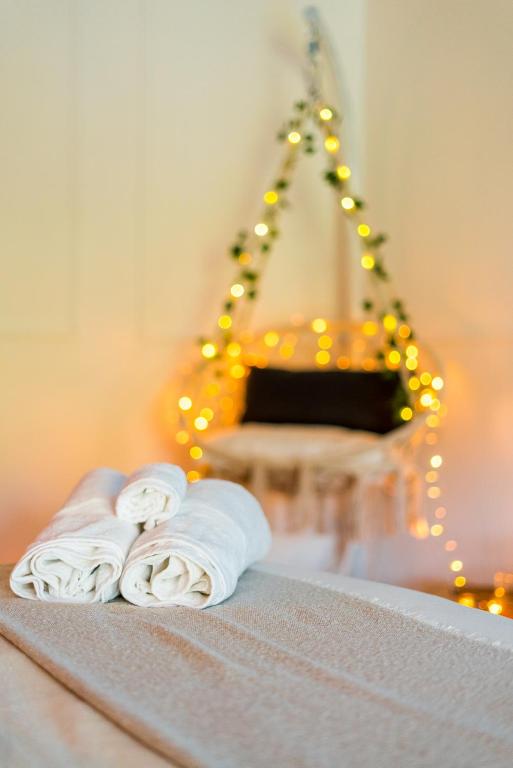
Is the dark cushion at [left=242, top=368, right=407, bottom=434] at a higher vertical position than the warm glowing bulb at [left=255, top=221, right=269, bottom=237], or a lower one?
lower

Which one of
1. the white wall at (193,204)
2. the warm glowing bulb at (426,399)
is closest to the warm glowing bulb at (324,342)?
the white wall at (193,204)

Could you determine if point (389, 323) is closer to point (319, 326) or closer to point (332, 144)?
point (319, 326)

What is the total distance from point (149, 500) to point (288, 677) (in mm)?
626

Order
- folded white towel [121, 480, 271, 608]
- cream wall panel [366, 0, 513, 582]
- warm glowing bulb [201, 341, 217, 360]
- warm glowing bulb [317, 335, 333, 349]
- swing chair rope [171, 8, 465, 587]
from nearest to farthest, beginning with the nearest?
folded white towel [121, 480, 271, 608] < cream wall panel [366, 0, 513, 582] < swing chair rope [171, 8, 465, 587] < warm glowing bulb [201, 341, 217, 360] < warm glowing bulb [317, 335, 333, 349]

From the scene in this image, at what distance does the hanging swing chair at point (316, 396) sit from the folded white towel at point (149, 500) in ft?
4.34

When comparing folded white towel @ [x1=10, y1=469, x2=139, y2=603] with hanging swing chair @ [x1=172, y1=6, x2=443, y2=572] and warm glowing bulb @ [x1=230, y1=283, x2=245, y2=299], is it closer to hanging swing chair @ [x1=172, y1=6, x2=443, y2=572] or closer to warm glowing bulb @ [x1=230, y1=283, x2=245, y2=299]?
hanging swing chair @ [x1=172, y1=6, x2=443, y2=572]

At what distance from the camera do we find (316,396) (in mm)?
3389

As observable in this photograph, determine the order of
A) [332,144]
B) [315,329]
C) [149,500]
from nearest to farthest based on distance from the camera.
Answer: [149,500], [332,144], [315,329]

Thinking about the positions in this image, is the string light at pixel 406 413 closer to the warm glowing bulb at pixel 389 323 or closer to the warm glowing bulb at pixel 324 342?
the warm glowing bulb at pixel 389 323

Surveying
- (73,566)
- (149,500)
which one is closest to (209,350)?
(149,500)

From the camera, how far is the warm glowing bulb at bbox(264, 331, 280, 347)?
3.72m

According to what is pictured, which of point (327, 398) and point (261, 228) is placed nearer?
point (327, 398)

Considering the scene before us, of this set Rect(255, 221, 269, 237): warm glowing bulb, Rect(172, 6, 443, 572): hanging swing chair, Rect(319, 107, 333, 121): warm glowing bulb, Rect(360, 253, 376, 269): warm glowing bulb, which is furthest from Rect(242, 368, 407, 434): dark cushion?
Rect(319, 107, 333, 121): warm glowing bulb

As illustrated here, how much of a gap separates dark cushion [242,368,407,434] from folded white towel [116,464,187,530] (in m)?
1.67
